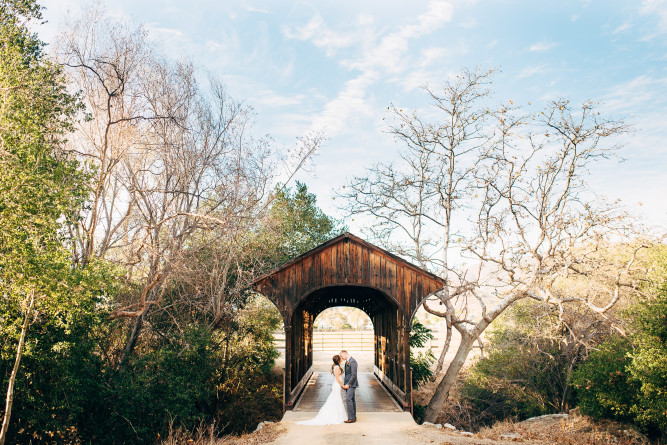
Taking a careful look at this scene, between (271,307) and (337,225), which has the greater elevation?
(337,225)

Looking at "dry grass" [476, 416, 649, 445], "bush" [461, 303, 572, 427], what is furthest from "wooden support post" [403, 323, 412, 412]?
"bush" [461, 303, 572, 427]

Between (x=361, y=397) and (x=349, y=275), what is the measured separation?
423cm

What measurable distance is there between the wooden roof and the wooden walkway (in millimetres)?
2477

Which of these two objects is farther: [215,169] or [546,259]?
[215,169]

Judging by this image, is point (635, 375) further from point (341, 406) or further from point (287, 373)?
point (287, 373)

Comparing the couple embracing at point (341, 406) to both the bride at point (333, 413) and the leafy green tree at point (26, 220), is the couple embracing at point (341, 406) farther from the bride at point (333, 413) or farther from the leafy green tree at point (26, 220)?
the leafy green tree at point (26, 220)

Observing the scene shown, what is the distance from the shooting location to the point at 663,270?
10961mm

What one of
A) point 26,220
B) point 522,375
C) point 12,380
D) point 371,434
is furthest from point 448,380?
point 26,220

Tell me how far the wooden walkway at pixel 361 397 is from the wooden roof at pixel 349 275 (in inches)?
97.5

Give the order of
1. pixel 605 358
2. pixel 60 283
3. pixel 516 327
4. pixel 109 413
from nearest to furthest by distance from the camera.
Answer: pixel 60 283, pixel 109 413, pixel 605 358, pixel 516 327

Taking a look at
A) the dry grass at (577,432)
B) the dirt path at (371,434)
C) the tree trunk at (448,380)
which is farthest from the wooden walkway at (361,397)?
the dry grass at (577,432)

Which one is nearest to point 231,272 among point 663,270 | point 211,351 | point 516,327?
point 211,351

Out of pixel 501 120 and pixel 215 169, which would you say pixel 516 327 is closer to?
pixel 501 120

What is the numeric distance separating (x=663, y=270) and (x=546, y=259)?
3401 mm
